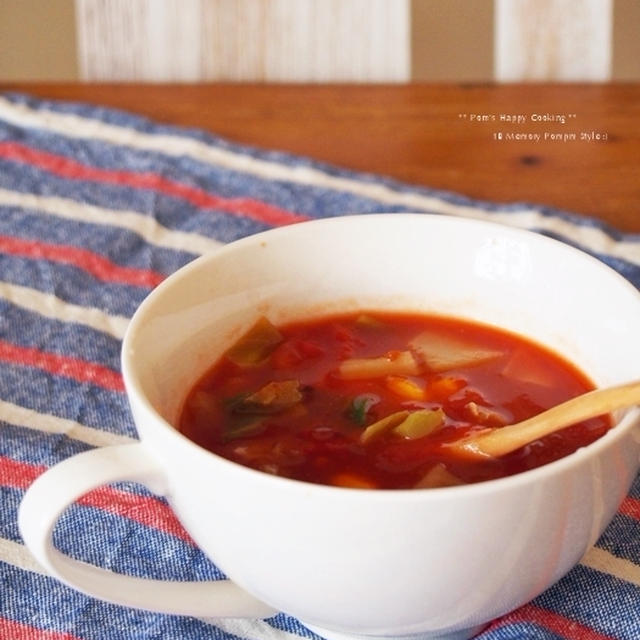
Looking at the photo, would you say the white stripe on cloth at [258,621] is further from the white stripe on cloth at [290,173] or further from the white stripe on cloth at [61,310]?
the white stripe on cloth at [290,173]

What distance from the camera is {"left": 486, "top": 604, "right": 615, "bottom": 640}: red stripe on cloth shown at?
84 centimetres

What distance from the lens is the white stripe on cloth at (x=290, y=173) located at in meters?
1.35

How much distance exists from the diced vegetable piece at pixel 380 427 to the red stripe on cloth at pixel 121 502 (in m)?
0.19

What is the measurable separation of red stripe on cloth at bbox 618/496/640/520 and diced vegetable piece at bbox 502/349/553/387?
0.43ft

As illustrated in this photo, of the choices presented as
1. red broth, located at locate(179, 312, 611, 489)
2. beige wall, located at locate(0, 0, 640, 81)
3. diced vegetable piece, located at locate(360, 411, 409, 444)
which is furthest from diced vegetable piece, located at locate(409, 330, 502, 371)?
beige wall, located at locate(0, 0, 640, 81)

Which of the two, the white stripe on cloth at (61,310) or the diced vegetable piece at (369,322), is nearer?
the diced vegetable piece at (369,322)

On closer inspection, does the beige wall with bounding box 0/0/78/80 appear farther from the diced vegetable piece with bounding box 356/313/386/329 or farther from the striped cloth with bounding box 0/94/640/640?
the diced vegetable piece with bounding box 356/313/386/329

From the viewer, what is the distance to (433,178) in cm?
151

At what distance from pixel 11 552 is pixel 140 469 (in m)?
0.24

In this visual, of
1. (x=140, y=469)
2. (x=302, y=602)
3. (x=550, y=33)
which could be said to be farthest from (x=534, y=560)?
(x=550, y=33)

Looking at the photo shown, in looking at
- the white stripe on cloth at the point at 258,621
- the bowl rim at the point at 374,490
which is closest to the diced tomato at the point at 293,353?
the bowl rim at the point at 374,490

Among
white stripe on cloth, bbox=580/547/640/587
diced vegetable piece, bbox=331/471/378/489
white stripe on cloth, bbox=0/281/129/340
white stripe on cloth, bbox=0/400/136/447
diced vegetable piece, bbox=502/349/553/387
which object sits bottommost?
white stripe on cloth, bbox=580/547/640/587

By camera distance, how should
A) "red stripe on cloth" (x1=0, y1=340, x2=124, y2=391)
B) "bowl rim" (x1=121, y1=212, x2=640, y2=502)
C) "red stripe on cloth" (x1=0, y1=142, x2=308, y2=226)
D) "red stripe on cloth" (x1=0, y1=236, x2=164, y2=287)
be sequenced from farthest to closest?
"red stripe on cloth" (x1=0, y1=142, x2=308, y2=226) < "red stripe on cloth" (x1=0, y1=236, x2=164, y2=287) < "red stripe on cloth" (x1=0, y1=340, x2=124, y2=391) < "bowl rim" (x1=121, y1=212, x2=640, y2=502)

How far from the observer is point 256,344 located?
0.96 meters
